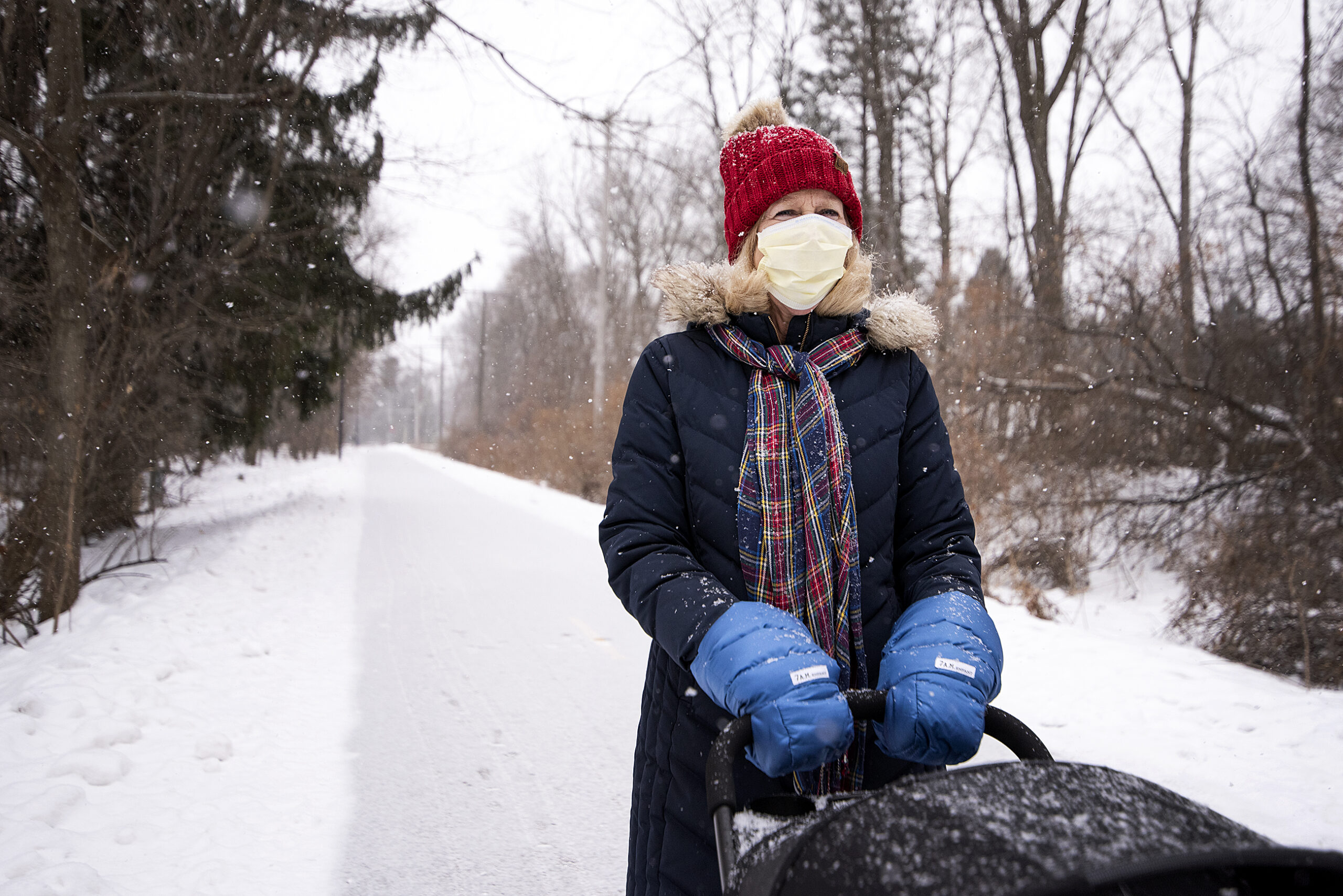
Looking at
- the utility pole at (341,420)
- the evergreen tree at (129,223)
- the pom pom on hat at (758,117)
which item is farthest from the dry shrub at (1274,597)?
the utility pole at (341,420)

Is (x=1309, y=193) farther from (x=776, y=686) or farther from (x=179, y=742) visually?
(x=179, y=742)

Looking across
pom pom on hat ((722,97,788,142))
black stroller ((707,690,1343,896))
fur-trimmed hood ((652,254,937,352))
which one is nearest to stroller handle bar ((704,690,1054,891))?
black stroller ((707,690,1343,896))

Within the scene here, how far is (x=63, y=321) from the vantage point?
5.74 metres

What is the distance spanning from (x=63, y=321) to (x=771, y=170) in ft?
20.5

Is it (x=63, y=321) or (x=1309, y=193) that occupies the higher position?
(x=1309, y=193)

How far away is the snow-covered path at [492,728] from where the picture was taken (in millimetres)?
2977

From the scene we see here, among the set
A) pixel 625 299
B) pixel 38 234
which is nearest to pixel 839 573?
pixel 38 234

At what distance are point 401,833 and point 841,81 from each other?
18107 millimetres

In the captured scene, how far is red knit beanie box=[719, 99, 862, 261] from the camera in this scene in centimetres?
171

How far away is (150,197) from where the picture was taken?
6.98 metres

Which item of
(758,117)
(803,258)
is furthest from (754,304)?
(758,117)

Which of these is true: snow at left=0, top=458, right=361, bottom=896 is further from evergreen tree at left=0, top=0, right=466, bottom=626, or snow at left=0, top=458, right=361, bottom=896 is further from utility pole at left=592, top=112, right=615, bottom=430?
utility pole at left=592, top=112, right=615, bottom=430

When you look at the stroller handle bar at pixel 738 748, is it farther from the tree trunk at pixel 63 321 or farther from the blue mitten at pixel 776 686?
the tree trunk at pixel 63 321

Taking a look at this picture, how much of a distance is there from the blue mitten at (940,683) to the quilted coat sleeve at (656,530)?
1.02ft
